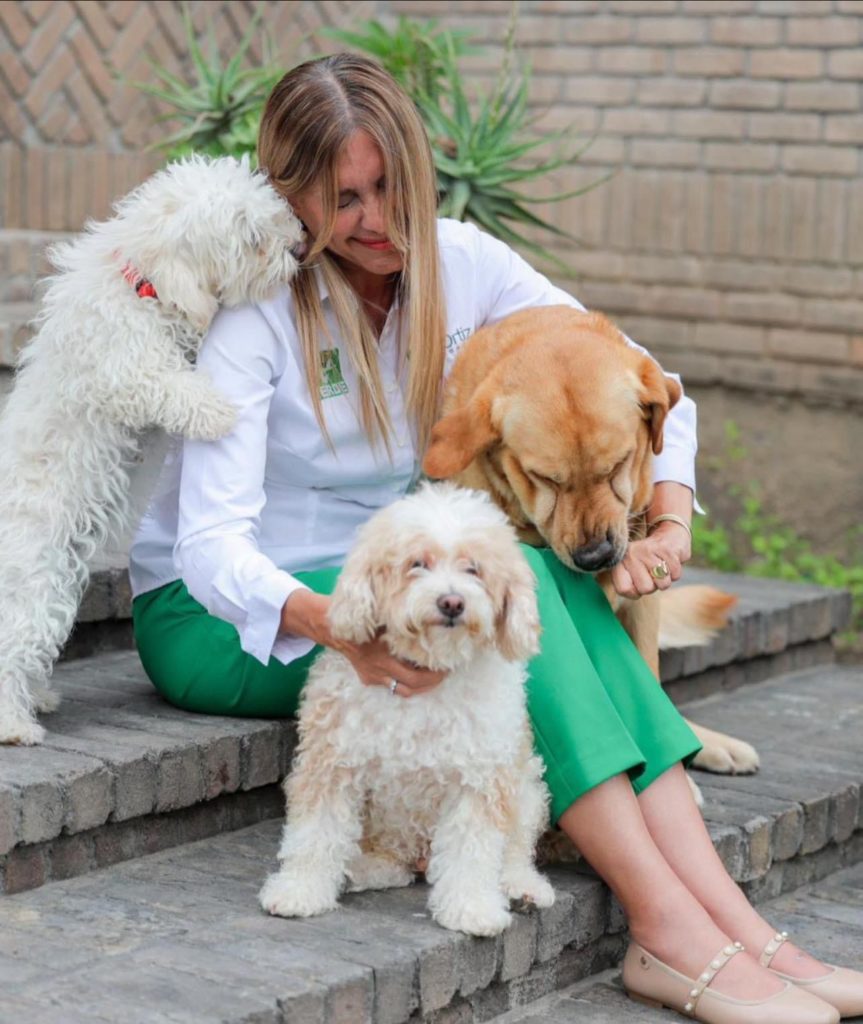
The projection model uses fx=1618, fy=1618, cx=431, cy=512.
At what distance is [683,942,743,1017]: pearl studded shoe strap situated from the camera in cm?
296

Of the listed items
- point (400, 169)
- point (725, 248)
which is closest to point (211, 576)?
point (400, 169)

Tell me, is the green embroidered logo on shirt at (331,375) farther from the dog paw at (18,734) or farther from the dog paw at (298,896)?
the dog paw at (298,896)

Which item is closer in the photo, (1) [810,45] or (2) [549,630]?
(2) [549,630]

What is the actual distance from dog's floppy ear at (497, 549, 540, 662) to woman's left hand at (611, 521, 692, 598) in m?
0.56

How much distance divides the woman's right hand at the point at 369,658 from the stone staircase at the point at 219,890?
0.45 meters

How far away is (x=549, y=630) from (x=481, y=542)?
47cm

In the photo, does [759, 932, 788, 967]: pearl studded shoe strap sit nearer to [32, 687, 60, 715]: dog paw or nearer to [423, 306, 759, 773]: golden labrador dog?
[423, 306, 759, 773]: golden labrador dog

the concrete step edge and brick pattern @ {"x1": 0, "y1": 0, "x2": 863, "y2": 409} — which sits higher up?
brick pattern @ {"x1": 0, "y1": 0, "x2": 863, "y2": 409}

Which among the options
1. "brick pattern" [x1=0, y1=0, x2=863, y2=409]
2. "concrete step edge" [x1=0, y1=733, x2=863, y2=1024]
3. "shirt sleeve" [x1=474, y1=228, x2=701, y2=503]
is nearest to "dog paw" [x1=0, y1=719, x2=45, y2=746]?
"concrete step edge" [x1=0, y1=733, x2=863, y2=1024]

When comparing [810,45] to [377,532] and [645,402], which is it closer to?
[645,402]

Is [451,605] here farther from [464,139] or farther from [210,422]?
[464,139]

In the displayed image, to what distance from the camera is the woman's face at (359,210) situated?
3.21 metres

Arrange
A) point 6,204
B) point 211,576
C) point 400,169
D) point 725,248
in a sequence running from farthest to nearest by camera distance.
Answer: point 725,248 → point 6,204 → point 400,169 → point 211,576

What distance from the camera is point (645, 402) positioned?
338 centimetres
